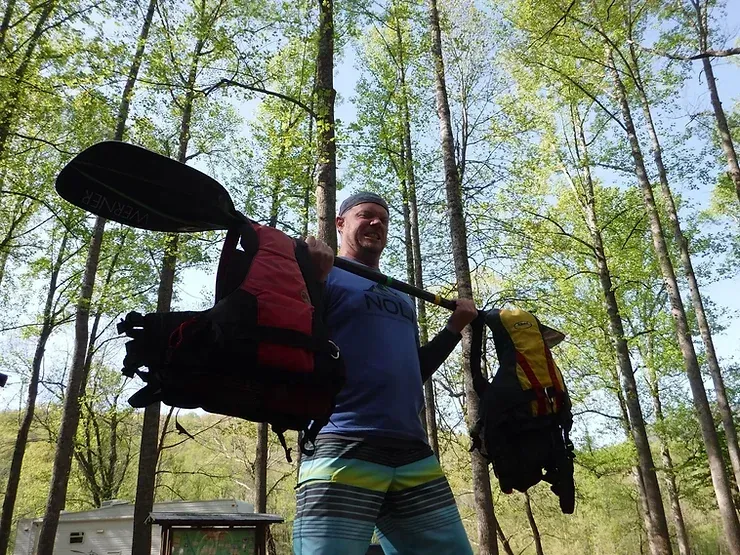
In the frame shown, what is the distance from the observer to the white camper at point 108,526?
17516 millimetres

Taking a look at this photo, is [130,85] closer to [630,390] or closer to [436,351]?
[436,351]

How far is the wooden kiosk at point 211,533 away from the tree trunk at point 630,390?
9187mm

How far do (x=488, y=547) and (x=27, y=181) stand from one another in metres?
12.5

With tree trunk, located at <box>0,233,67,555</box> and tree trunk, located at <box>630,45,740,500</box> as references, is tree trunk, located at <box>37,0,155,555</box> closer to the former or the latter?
tree trunk, located at <box>0,233,67,555</box>

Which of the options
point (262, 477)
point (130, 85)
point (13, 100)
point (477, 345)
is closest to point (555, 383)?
point (477, 345)

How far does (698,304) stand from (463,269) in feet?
27.5

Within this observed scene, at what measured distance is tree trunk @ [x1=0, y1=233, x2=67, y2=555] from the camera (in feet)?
45.1

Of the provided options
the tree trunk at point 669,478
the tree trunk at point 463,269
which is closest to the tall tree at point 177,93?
the tree trunk at point 463,269

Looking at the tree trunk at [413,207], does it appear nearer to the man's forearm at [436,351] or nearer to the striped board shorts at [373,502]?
the man's forearm at [436,351]

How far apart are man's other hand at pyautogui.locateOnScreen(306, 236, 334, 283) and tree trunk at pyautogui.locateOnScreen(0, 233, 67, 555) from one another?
16.1 meters

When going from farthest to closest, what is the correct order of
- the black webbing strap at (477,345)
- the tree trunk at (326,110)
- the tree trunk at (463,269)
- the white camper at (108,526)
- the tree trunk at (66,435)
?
the white camper at (108,526) → the tree trunk at (66,435) → the tree trunk at (463,269) → the tree trunk at (326,110) → the black webbing strap at (477,345)

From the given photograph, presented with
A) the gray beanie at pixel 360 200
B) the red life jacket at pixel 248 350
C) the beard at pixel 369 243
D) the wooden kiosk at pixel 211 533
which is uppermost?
the gray beanie at pixel 360 200

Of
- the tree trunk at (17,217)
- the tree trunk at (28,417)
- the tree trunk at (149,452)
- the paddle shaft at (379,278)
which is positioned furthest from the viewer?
the tree trunk at (17,217)

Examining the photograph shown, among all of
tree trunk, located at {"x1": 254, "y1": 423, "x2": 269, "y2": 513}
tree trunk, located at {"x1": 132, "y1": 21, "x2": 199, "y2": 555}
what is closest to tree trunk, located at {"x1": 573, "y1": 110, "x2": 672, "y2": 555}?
tree trunk, located at {"x1": 254, "y1": 423, "x2": 269, "y2": 513}
